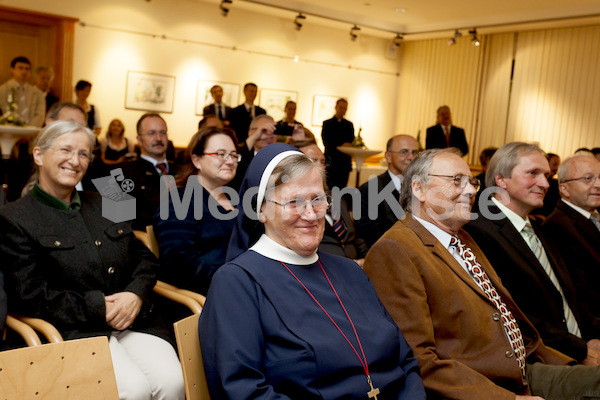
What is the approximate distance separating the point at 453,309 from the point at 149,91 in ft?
26.7

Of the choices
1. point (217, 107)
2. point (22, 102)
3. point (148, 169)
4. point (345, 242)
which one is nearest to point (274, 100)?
point (217, 107)

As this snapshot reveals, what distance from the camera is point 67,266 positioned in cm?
247

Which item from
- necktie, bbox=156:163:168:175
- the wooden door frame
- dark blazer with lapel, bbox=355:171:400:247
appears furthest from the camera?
the wooden door frame

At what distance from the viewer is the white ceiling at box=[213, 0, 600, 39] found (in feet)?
28.9

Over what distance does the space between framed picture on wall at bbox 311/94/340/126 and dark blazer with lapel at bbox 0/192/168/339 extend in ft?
29.1

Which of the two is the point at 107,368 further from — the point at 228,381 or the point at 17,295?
the point at 17,295

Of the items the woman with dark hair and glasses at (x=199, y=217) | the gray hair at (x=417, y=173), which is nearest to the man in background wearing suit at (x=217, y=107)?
the woman with dark hair and glasses at (x=199, y=217)

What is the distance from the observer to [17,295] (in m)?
2.36

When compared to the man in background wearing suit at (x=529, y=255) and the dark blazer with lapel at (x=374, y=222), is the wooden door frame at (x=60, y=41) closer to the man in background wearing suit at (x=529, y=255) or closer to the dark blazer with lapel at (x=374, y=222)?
the dark blazer with lapel at (x=374, y=222)

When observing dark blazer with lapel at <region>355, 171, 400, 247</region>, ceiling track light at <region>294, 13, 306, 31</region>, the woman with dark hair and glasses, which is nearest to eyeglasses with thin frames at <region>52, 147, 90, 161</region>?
the woman with dark hair and glasses

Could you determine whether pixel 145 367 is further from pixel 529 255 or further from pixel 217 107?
pixel 217 107

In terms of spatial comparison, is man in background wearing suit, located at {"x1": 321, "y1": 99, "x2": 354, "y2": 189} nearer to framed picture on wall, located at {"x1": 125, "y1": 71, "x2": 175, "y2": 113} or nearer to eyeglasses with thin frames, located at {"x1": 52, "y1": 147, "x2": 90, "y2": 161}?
framed picture on wall, located at {"x1": 125, "y1": 71, "x2": 175, "y2": 113}

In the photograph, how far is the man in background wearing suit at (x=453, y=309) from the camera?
2.11m

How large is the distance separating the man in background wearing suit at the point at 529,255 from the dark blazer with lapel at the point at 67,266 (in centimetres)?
177
